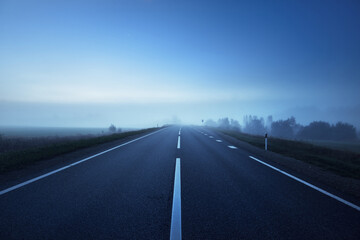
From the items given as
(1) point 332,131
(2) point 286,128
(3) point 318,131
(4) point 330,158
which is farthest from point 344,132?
(4) point 330,158

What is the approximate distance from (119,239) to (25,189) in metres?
3.25

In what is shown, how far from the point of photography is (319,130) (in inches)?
3915

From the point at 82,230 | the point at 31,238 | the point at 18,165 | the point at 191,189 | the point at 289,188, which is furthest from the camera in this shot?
the point at 18,165

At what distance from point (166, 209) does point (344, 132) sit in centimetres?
14008

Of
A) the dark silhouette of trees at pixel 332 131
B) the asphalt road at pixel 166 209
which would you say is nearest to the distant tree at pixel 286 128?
the dark silhouette of trees at pixel 332 131

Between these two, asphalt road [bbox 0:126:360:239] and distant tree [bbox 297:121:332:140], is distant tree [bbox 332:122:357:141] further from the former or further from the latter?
asphalt road [bbox 0:126:360:239]

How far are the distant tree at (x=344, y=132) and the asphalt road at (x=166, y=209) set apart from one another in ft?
436

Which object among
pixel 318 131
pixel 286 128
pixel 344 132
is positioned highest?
pixel 286 128

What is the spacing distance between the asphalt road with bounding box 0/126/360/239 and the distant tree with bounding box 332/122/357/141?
133 m

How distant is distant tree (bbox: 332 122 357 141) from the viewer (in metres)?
97.9

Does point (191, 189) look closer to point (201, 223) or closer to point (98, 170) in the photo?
point (201, 223)

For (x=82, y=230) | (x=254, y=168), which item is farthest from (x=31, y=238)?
(x=254, y=168)

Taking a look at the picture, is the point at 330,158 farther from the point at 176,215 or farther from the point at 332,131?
the point at 332,131

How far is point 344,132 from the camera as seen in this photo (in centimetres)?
9838
